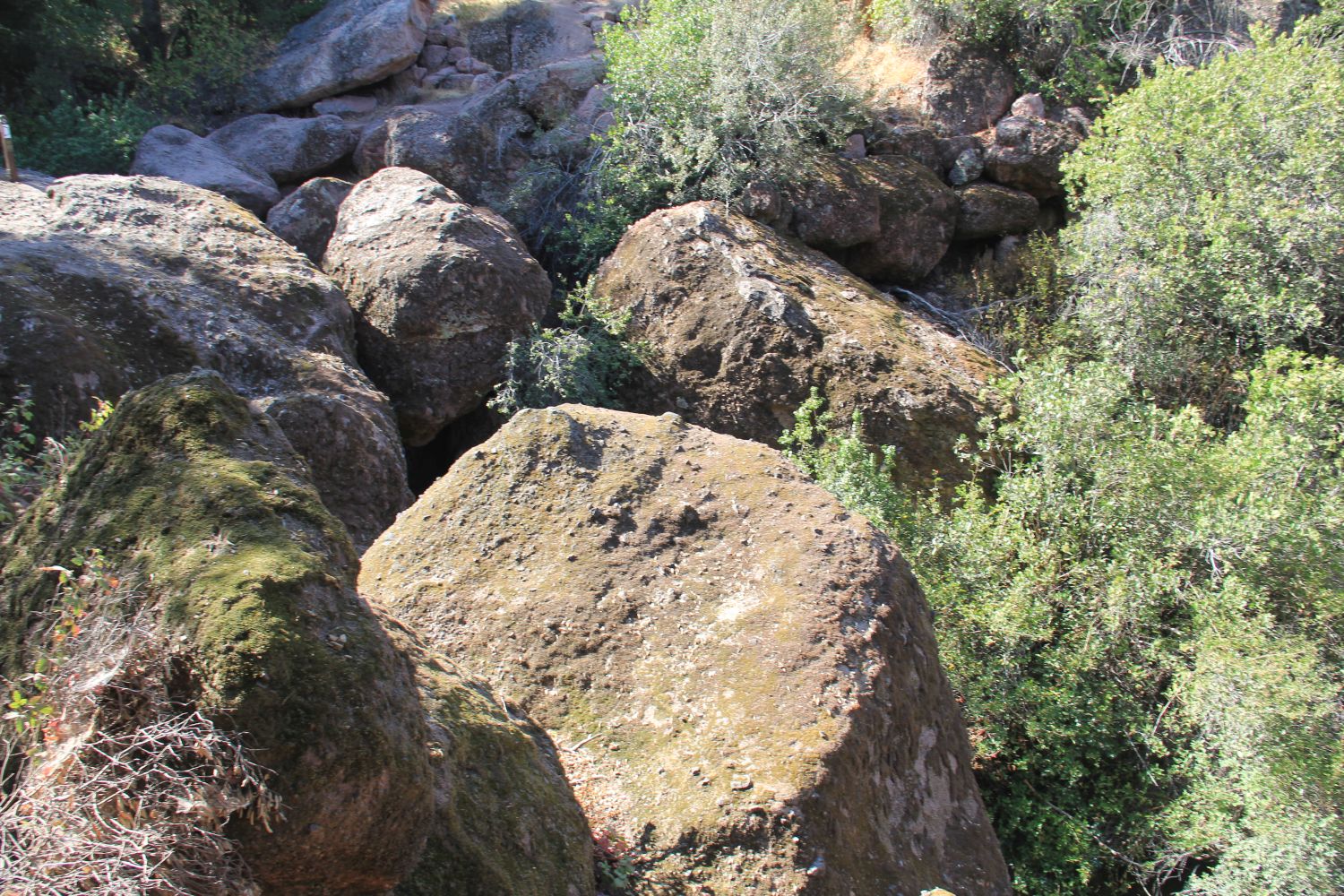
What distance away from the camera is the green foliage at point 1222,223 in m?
7.61

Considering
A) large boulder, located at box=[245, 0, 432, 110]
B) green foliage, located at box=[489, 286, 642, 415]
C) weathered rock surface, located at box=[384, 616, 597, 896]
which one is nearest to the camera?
weathered rock surface, located at box=[384, 616, 597, 896]

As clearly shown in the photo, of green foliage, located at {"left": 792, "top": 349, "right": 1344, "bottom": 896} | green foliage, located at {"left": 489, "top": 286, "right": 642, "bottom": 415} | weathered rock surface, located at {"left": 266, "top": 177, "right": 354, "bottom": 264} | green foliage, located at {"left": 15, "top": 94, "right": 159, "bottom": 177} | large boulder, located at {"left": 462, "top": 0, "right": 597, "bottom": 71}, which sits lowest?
green foliage, located at {"left": 792, "top": 349, "right": 1344, "bottom": 896}

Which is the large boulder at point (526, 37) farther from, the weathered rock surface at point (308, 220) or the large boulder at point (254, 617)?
the large boulder at point (254, 617)

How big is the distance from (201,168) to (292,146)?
1636 mm

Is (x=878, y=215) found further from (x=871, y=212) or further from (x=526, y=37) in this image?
(x=526, y=37)

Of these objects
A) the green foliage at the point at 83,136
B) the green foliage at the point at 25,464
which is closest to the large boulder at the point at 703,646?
the green foliage at the point at 25,464

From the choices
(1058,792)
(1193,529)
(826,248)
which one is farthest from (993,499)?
(826,248)

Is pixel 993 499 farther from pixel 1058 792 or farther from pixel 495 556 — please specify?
pixel 495 556

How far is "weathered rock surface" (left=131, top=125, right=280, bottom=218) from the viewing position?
29.8 ft

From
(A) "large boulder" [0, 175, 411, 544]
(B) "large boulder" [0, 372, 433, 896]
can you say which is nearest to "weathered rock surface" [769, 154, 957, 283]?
(A) "large boulder" [0, 175, 411, 544]

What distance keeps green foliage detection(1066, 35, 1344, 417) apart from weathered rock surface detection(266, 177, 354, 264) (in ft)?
20.6

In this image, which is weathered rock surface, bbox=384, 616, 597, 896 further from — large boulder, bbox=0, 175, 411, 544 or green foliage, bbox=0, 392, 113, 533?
large boulder, bbox=0, 175, 411, 544

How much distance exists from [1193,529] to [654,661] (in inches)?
153

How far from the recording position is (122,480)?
257 cm
